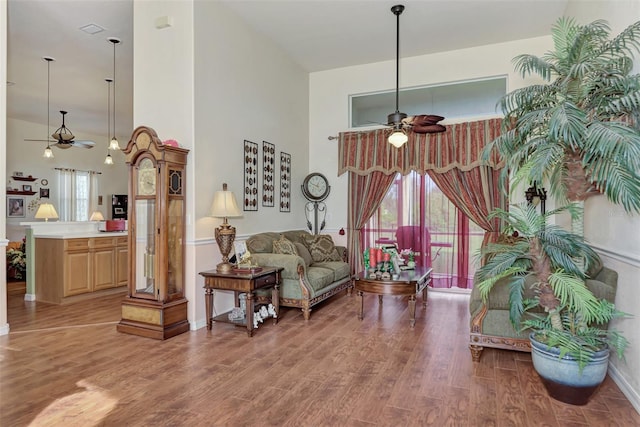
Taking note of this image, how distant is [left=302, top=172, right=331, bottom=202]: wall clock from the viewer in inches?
255

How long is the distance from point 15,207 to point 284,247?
7626mm

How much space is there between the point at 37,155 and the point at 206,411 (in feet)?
31.1

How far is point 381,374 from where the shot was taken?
2922 millimetres

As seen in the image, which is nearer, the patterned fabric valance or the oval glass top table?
the oval glass top table

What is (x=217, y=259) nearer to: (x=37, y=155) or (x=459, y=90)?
(x=459, y=90)

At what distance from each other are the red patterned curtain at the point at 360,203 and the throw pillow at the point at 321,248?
554 mm

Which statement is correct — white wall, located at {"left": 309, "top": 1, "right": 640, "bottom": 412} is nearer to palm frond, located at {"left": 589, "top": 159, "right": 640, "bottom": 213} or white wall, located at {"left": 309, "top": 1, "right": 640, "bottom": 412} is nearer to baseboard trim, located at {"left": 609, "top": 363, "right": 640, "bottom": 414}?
baseboard trim, located at {"left": 609, "top": 363, "right": 640, "bottom": 414}

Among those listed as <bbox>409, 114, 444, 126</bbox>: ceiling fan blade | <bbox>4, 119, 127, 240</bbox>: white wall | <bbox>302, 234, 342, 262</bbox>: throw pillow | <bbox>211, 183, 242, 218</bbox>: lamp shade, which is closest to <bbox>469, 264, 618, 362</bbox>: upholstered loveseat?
<bbox>409, 114, 444, 126</bbox>: ceiling fan blade

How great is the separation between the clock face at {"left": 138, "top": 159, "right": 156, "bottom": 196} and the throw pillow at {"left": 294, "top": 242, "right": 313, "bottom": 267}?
2000 mm

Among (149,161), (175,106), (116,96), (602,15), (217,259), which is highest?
(116,96)

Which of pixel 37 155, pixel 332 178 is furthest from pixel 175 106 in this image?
pixel 37 155

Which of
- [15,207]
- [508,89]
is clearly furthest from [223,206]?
[15,207]

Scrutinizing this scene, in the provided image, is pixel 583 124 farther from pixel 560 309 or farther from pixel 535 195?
pixel 535 195

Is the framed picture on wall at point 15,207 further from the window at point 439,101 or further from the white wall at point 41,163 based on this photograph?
the window at point 439,101
